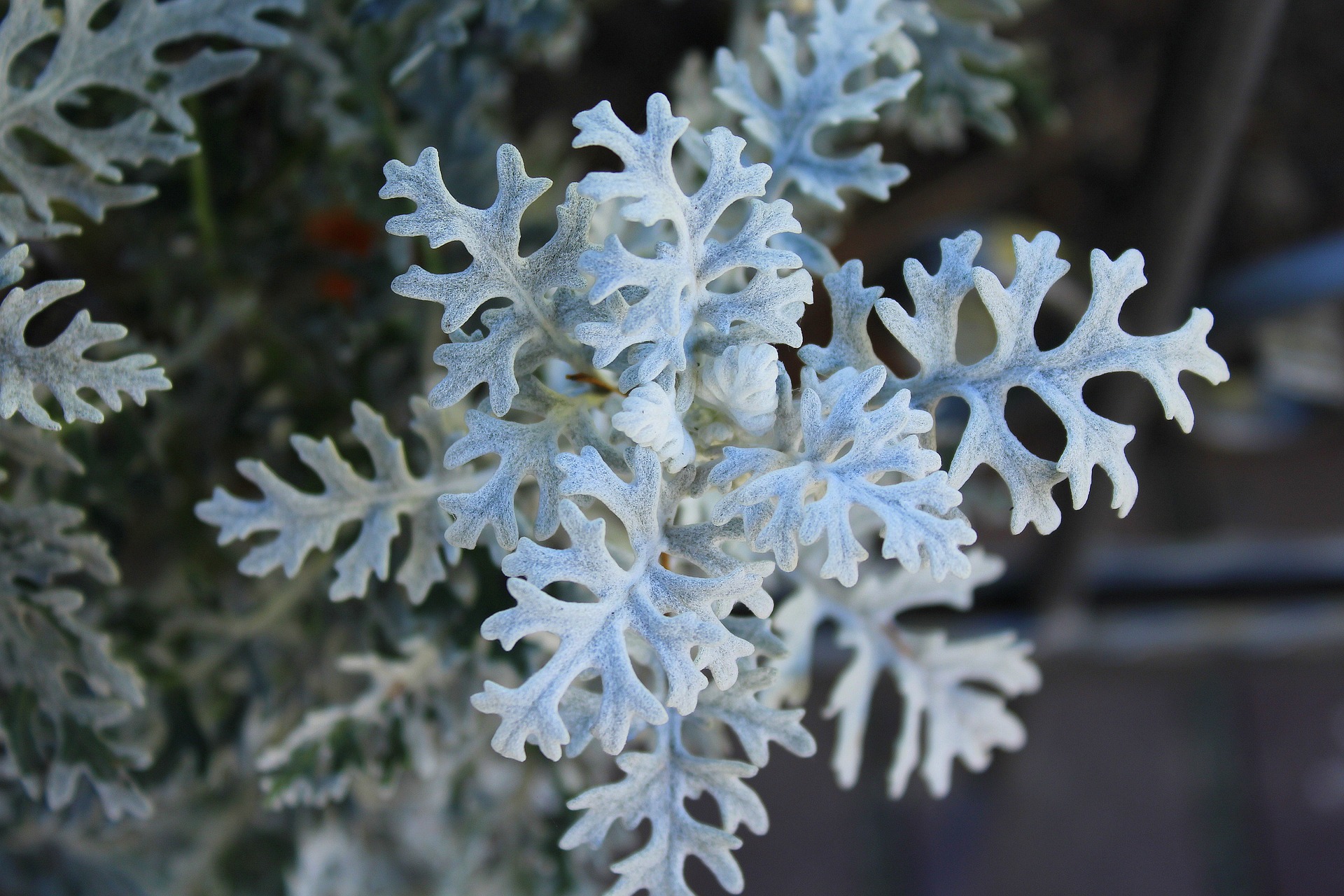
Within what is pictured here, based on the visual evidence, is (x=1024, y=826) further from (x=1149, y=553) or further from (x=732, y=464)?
(x=732, y=464)

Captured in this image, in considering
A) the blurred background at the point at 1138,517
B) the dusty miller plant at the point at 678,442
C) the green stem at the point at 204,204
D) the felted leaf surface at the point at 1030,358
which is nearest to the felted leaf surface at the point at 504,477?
the dusty miller plant at the point at 678,442

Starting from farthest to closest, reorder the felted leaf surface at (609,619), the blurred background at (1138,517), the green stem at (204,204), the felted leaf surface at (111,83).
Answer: the blurred background at (1138,517), the green stem at (204,204), the felted leaf surface at (111,83), the felted leaf surface at (609,619)

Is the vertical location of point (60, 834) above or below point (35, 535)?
below

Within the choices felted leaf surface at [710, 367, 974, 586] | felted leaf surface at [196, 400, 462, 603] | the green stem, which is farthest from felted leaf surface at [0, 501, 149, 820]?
felted leaf surface at [710, 367, 974, 586]

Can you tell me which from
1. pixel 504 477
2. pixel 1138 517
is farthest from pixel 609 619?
pixel 1138 517

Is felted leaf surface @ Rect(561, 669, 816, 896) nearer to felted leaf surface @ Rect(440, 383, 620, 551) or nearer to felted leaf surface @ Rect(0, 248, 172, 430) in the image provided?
felted leaf surface @ Rect(440, 383, 620, 551)

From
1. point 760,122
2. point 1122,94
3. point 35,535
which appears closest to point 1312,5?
point 1122,94

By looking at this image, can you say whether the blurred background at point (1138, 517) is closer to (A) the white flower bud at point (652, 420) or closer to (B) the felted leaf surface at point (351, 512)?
(B) the felted leaf surface at point (351, 512)
